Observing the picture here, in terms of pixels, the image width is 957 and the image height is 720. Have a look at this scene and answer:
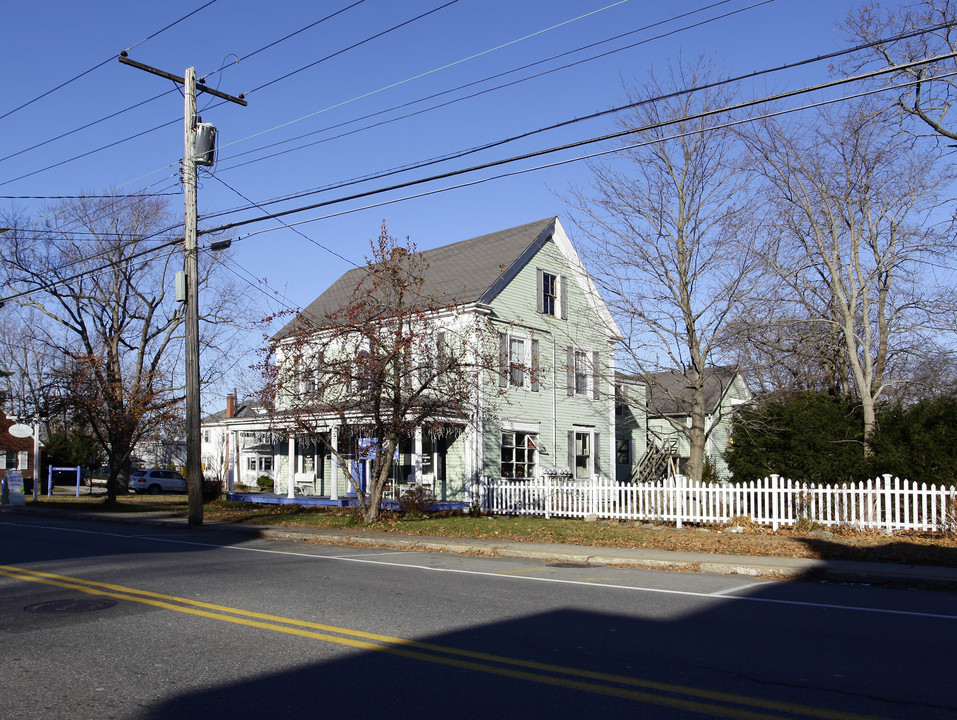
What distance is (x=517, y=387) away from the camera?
26.5 meters

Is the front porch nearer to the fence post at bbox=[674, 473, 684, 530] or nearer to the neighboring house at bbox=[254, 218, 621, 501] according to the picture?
the neighboring house at bbox=[254, 218, 621, 501]

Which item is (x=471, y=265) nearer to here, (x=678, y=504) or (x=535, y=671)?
(x=678, y=504)

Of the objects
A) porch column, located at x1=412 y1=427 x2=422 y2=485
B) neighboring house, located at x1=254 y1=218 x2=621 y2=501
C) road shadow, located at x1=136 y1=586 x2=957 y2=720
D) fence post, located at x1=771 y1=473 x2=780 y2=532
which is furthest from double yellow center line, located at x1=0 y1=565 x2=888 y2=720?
neighboring house, located at x1=254 y1=218 x2=621 y2=501

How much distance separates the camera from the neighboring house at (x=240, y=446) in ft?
98.4

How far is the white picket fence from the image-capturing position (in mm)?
16375

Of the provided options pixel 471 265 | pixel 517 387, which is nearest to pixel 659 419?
pixel 517 387

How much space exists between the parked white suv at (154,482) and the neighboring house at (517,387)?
16952 millimetres

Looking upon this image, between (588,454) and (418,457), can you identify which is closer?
(418,457)

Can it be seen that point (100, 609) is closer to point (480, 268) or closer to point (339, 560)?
point (339, 560)

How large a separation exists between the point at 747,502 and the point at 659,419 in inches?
663

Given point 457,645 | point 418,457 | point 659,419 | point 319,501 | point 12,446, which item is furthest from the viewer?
point 12,446

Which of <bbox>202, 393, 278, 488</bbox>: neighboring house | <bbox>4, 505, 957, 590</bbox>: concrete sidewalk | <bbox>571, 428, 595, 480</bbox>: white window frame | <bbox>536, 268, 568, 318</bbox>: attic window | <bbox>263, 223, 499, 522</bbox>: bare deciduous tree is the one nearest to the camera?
<bbox>4, 505, 957, 590</bbox>: concrete sidewalk

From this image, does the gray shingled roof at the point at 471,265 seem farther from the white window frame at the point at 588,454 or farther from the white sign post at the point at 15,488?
the white sign post at the point at 15,488

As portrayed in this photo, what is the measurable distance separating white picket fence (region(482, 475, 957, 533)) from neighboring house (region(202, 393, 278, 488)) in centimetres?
794
